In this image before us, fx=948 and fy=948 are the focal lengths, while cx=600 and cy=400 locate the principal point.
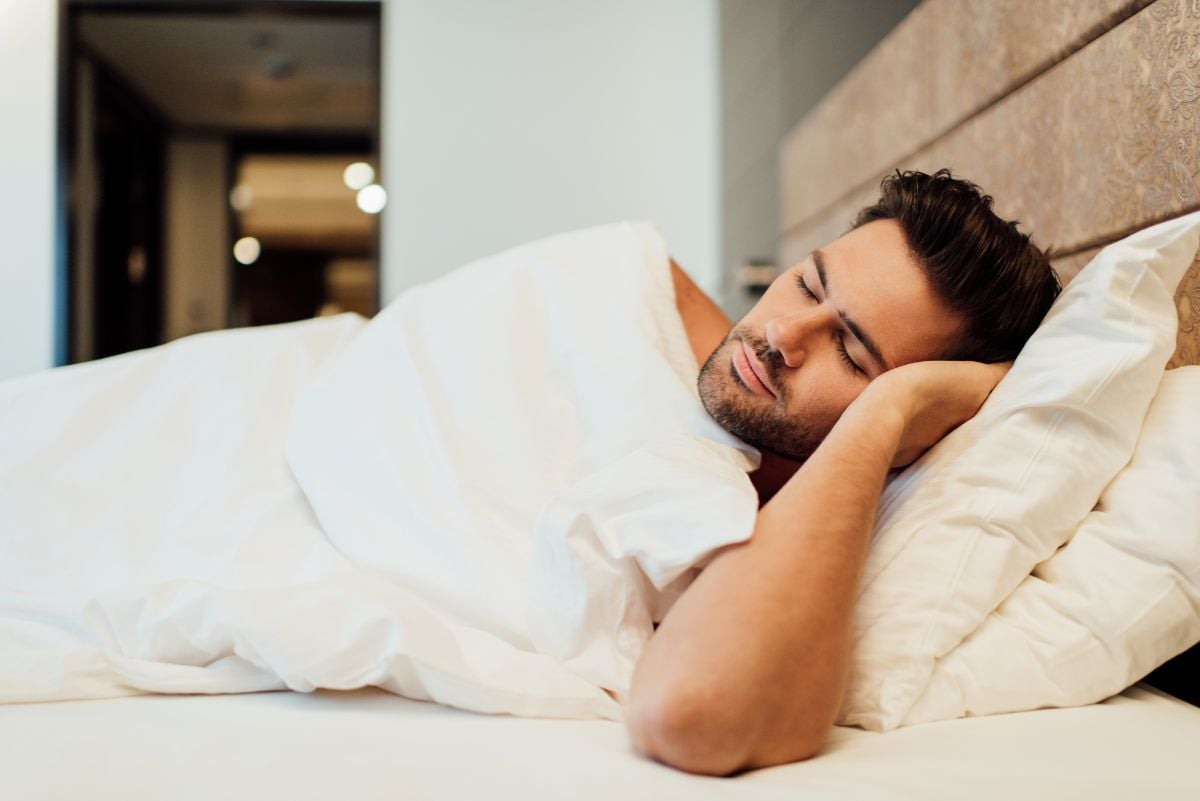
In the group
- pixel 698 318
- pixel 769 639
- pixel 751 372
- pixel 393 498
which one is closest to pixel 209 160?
pixel 698 318

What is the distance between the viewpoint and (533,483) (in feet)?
3.88

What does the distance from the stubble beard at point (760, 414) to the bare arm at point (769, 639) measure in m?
0.25

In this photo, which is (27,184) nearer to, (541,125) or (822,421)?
(541,125)

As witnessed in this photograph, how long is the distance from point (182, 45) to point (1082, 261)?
5050 millimetres

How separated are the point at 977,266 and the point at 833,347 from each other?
0.20m

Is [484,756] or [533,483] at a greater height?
[533,483]

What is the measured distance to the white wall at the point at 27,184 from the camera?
3904 millimetres

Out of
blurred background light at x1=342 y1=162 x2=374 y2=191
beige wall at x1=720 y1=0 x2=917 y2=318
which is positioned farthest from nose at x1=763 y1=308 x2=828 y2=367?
blurred background light at x1=342 y1=162 x2=374 y2=191

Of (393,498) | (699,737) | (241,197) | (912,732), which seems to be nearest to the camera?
(699,737)

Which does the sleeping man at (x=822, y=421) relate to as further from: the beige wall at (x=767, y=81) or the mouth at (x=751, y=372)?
the beige wall at (x=767, y=81)

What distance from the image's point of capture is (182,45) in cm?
509

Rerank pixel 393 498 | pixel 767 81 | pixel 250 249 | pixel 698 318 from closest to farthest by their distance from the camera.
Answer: pixel 393 498 → pixel 698 318 → pixel 767 81 → pixel 250 249

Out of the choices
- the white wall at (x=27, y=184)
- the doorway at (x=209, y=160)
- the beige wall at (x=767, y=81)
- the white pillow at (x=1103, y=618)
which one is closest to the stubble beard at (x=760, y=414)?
the white pillow at (x=1103, y=618)

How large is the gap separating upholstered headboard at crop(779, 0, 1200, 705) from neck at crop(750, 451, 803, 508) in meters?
0.49
